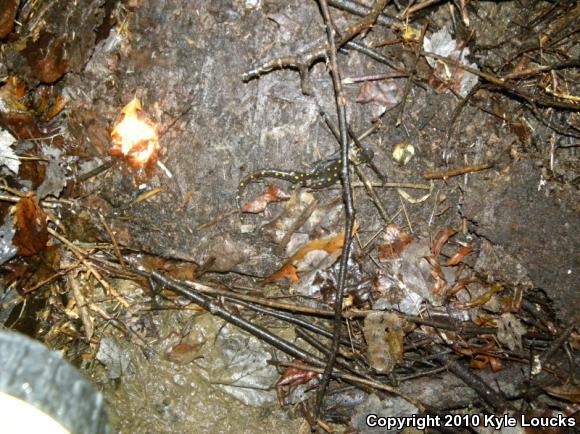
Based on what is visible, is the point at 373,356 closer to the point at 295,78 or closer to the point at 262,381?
the point at 262,381

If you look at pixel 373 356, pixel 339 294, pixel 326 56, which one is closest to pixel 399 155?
pixel 326 56

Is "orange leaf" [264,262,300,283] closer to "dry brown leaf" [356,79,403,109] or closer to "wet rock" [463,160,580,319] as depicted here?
"dry brown leaf" [356,79,403,109]

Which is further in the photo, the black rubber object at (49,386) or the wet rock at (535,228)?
the wet rock at (535,228)

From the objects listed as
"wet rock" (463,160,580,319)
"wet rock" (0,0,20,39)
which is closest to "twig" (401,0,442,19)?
"wet rock" (463,160,580,319)

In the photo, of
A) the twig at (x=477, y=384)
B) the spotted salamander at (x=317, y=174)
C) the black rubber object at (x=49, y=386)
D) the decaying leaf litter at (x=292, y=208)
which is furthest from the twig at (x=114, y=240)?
the twig at (x=477, y=384)

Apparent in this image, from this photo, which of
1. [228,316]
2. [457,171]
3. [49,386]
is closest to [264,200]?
[228,316]

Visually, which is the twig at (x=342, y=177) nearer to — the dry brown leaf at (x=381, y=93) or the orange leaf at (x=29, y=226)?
the dry brown leaf at (x=381, y=93)
